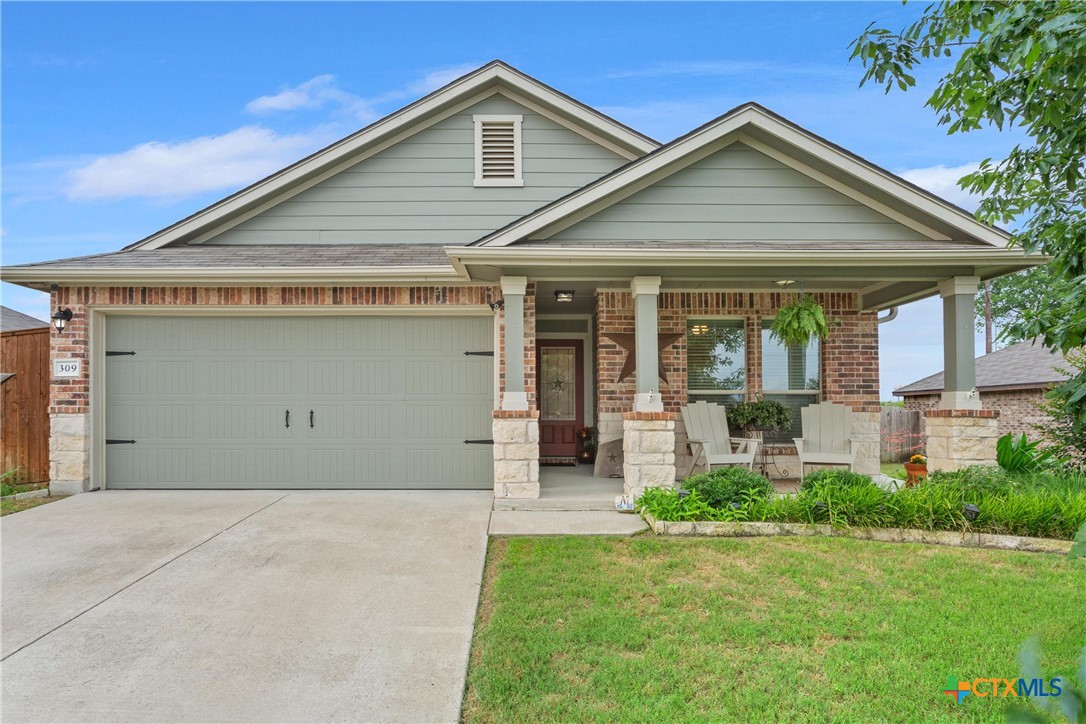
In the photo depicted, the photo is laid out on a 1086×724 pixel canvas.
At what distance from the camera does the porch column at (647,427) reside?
6953mm

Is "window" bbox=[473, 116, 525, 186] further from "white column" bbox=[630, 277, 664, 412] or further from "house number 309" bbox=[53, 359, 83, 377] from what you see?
"house number 309" bbox=[53, 359, 83, 377]

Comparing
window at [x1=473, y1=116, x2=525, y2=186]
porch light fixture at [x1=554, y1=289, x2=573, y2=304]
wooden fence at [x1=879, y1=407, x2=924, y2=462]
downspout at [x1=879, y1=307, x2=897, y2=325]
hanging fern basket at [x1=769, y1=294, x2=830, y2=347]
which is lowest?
wooden fence at [x1=879, y1=407, x2=924, y2=462]

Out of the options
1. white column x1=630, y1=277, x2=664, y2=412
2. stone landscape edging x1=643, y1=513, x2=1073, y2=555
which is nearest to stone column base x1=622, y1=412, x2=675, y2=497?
white column x1=630, y1=277, x2=664, y2=412

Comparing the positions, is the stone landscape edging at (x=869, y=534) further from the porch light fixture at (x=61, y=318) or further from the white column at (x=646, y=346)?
the porch light fixture at (x=61, y=318)

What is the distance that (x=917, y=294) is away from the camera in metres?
8.41

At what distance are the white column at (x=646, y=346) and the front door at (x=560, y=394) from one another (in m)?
3.81

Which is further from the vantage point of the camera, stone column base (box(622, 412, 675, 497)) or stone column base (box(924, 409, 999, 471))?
stone column base (box(924, 409, 999, 471))

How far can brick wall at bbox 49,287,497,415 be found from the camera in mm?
7820

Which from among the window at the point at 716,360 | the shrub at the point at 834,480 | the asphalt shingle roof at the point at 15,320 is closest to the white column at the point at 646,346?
the shrub at the point at 834,480

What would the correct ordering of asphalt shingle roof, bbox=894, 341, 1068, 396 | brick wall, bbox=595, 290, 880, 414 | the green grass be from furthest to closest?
asphalt shingle roof, bbox=894, 341, 1068, 396 < brick wall, bbox=595, 290, 880, 414 < the green grass

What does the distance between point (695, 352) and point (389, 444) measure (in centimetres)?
449

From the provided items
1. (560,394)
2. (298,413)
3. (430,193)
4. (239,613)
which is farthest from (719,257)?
(239,613)

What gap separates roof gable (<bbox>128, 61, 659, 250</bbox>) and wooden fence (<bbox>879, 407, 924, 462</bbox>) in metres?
10.0

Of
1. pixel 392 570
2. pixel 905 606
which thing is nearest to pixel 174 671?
pixel 392 570
